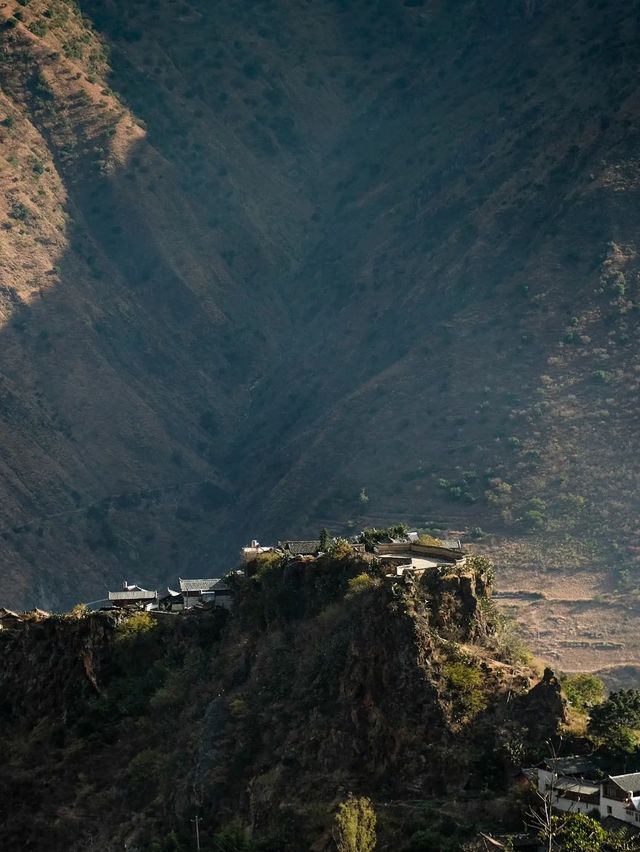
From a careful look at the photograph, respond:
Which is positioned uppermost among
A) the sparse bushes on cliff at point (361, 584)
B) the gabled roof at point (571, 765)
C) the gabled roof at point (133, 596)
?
the gabled roof at point (133, 596)

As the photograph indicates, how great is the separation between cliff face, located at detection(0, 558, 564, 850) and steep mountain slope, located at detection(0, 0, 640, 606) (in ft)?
200

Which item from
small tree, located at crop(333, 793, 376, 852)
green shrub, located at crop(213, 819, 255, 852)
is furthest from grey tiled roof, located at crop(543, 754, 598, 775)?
green shrub, located at crop(213, 819, 255, 852)

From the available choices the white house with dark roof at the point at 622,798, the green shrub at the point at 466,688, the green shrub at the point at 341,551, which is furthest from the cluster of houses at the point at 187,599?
the white house with dark roof at the point at 622,798

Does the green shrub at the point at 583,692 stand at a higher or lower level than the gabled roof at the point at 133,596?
lower

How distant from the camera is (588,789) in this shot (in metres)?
63.1

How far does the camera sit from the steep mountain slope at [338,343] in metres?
150

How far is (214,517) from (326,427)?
38.7 ft

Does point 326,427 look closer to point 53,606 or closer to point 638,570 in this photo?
point 53,606

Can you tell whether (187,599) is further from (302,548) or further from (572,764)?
(572,764)

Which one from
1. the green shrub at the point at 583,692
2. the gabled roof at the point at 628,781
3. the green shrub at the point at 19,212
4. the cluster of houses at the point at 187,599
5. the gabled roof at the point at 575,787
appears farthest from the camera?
the green shrub at the point at 19,212

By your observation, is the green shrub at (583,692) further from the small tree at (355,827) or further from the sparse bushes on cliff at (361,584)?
the small tree at (355,827)

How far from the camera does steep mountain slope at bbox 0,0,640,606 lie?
150 m

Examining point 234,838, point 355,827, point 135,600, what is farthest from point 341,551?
point 135,600

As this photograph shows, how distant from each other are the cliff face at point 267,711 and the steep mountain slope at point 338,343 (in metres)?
60.9
